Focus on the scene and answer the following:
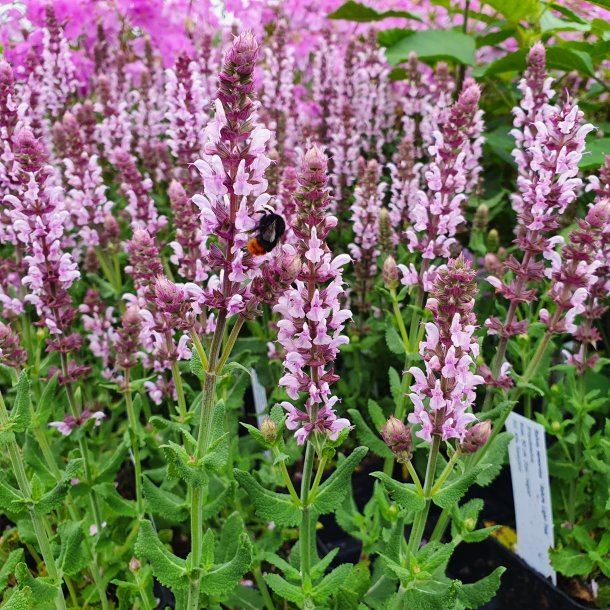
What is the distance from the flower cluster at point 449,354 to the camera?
1.30 metres

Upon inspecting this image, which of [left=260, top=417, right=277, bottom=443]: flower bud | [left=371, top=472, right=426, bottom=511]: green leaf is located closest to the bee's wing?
[left=260, top=417, right=277, bottom=443]: flower bud

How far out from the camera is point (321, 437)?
1535 millimetres

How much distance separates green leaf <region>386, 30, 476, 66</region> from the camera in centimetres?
308

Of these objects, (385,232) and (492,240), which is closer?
(385,232)

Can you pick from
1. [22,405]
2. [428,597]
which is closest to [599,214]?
[428,597]

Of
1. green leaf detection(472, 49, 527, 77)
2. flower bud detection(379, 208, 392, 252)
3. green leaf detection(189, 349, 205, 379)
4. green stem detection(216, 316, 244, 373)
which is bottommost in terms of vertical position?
flower bud detection(379, 208, 392, 252)

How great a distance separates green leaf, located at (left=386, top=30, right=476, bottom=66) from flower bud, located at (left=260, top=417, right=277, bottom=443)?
7.19 ft

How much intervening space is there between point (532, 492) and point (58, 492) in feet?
4.75

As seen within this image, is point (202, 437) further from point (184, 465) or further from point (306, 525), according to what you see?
point (306, 525)

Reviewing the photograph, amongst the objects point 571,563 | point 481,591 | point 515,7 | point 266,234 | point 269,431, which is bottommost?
point 571,563

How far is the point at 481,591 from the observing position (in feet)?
5.36

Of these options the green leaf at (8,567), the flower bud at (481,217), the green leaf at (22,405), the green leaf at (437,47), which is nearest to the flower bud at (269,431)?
the green leaf at (22,405)

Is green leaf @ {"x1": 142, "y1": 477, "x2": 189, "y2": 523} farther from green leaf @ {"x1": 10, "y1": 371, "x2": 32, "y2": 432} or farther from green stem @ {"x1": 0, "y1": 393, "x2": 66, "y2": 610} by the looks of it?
green leaf @ {"x1": 10, "y1": 371, "x2": 32, "y2": 432}

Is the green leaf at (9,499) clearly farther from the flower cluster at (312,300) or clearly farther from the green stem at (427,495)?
the green stem at (427,495)
